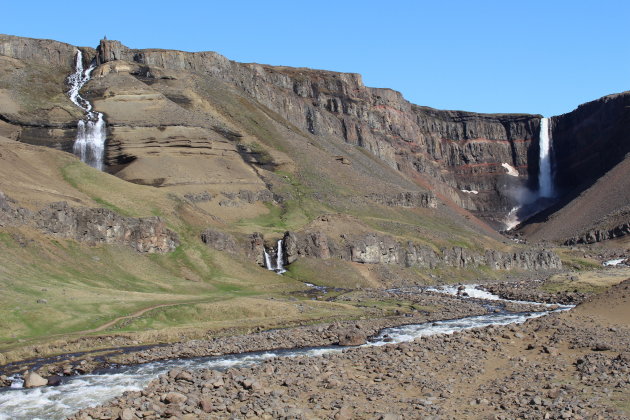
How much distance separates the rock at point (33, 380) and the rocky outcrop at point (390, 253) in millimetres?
72097

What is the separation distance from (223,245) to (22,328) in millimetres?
53664

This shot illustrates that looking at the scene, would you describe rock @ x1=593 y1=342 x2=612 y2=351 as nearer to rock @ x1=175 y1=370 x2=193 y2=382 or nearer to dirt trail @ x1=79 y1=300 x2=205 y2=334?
rock @ x1=175 y1=370 x2=193 y2=382

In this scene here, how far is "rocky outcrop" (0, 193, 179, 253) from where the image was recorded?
284 feet

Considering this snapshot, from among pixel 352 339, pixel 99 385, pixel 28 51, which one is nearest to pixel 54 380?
pixel 99 385

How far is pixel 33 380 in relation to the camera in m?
42.9

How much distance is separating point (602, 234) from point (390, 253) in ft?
319

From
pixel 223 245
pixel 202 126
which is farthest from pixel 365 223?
pixel 202 126

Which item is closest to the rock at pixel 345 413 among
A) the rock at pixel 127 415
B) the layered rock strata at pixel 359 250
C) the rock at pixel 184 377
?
the rock at pixel 127 415

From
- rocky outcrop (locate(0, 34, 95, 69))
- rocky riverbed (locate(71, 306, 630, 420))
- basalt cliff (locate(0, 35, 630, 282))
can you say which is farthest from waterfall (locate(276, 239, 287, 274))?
rocky outcrop (locate(0, 34, 95, 69))

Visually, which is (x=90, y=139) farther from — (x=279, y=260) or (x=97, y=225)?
(x=97, y=225)

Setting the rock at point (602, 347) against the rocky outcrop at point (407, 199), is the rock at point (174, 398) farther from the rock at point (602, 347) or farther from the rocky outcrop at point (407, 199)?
the rocky outcrop at point (407, 199)

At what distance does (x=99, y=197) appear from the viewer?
4385 inches

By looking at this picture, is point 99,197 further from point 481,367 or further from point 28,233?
point 481,367

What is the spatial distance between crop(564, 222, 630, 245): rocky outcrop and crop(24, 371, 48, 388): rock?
585ft
